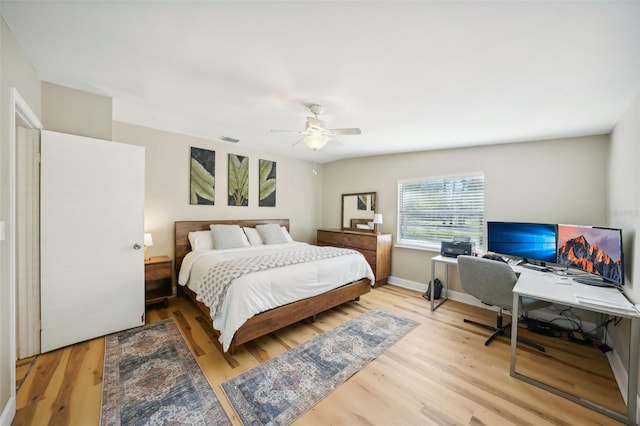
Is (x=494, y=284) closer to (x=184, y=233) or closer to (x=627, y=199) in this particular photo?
(x=627, y=199)

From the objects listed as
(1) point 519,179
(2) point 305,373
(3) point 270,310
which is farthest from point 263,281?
(1) point 519,179

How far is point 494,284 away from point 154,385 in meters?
3.17

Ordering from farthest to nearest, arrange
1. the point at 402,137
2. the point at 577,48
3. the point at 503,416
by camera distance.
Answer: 1. the point at 402,137
2. the point at 503,416
3. the point at 577,48

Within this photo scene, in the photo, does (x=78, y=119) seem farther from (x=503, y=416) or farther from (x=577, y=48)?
(x=503, y=416)

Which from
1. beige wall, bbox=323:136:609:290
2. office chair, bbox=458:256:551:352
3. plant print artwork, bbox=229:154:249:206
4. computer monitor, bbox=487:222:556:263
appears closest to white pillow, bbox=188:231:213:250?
plant print artwork, bbox=229:154:249:206

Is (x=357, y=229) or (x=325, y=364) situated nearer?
(x=325, y=364)

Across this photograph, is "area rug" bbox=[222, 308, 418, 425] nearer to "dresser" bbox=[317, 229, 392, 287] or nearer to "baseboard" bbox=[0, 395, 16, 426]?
"baseboard" bbox=[0, 395, 16, 426]

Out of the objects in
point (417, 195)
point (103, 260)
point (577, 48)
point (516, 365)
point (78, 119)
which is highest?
point (577, 48)

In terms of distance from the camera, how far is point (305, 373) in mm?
2039

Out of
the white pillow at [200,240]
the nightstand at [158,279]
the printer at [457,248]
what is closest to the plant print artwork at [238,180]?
the white pillow at [200,240]

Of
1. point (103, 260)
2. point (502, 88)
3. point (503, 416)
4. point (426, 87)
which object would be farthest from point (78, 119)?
point (503, 416)

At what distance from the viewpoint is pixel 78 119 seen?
244 centimetres

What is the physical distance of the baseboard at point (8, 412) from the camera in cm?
142

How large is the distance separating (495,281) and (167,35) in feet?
11.3
